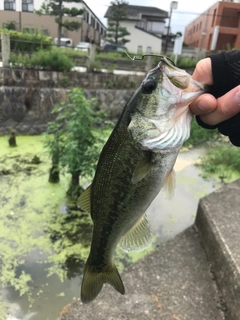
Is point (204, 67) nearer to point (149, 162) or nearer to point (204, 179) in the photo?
point (149, 162)

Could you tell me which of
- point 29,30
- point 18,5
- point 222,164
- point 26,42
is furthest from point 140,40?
point 222,164

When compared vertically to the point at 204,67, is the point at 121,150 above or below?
below

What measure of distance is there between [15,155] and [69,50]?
17.1 ft

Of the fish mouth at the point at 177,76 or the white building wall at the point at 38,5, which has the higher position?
the white building wall at the point at 38,5

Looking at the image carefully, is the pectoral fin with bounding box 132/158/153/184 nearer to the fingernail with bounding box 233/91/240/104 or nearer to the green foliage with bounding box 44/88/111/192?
the fingernail with bounding box 233/91/240/104

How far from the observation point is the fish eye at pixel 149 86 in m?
1.18

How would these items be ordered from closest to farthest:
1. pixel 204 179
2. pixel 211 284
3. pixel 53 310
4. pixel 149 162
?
pixel 149 162 → pixel 211 284 → pixel 53 310 → pixel 204 179

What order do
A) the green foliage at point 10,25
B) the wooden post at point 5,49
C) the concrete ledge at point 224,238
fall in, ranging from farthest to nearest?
the green foliage at point 10,25
the wooden post at point 5,49
the concrete ledge at point 224,238

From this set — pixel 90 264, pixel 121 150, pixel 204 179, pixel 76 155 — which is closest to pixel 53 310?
pixel 90 264

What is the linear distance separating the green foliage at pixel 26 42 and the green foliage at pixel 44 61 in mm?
645

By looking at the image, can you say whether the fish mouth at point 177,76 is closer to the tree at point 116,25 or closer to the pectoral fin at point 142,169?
the pectoral fin at point 142,169

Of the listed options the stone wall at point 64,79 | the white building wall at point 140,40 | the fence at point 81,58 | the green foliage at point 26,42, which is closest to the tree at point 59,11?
the green foliage at point 26,42

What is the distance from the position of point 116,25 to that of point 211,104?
24.4 meters

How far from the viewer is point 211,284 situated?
2375 millimetres
